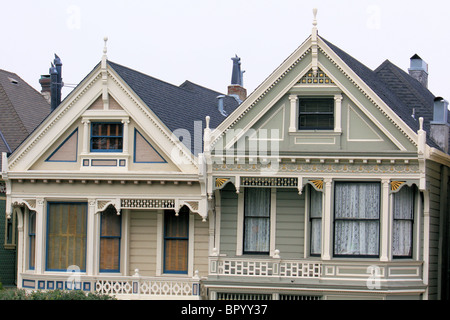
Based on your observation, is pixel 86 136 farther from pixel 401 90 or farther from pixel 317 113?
pixel 401 90

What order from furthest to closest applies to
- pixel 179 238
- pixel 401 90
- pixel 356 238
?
pixel 401 90, pixel 179 238, pixel 356 238

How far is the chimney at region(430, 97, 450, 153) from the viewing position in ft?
102

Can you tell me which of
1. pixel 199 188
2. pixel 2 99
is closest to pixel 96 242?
pixel 199 188

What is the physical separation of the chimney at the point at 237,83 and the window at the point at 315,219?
17.1 meters

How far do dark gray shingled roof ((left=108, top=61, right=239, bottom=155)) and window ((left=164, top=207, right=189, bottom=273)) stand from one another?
2262mm

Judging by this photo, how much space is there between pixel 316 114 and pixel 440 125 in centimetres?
494

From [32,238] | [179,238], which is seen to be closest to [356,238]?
[179,238]

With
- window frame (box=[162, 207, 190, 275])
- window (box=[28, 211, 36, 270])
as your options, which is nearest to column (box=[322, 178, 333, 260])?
window frame (box=[162, 207, 190, 275])

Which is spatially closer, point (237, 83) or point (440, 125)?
point (440, 125)

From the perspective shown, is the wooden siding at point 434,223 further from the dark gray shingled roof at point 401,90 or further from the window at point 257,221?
the window at point 257,221

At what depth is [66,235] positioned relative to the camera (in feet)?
99.5

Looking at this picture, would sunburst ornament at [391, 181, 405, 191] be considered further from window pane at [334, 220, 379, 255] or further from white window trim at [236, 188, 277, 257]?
white window trim at [236, 188, 277, 257]

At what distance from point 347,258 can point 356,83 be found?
206 inches

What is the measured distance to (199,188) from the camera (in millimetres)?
29078
